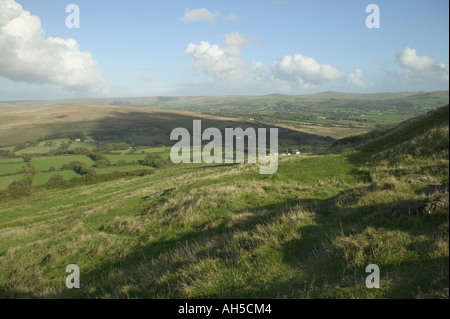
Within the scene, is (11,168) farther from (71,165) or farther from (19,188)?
(19,188)

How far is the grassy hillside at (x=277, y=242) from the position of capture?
19.8 ft

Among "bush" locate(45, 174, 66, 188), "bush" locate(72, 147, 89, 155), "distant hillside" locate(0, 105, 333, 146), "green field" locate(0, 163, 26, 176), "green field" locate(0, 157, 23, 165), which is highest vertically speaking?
"distant hillside" locate(0, 105, 333, 146)

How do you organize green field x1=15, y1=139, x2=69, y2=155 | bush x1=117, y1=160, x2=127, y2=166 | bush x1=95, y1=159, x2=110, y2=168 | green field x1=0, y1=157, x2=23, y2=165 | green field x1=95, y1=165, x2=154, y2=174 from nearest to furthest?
green field x1=95, y1=165, x2=154, y2=174 → bush x1=95, y1=159, x2=110, y2=168 → bush x1=117, y1=160, x2=127, y2=166 → green field x1=0, y1=157, x2=23, y2=165 → green field x1=15, y1=139, x2=69, y2=155

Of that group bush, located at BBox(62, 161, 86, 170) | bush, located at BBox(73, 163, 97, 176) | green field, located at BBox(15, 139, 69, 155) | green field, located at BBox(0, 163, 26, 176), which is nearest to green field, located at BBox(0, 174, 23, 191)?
green field, located at BBox(0, 163, 26, 176)

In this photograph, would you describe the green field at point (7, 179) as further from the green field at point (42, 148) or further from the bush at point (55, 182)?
the green field at point (42, 148)

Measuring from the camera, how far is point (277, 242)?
845 cm

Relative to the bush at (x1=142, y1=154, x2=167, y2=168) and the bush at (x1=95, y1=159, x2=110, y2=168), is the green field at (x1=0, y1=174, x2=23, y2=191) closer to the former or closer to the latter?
the bush at (x1=95, y1=159, x2=110, y2=168)

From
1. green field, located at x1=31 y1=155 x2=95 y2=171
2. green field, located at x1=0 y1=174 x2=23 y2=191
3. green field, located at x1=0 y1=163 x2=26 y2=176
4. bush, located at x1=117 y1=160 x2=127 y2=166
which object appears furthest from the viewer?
bush, located at x1=117 y1=160 x2=127 y2=166

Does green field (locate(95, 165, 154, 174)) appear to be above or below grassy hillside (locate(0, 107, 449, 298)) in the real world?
below

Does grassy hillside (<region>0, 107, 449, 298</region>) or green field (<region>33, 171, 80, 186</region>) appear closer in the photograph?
grassy hillside (<region>0, 107, 449, 298</region>)

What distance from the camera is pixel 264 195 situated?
1664 centimetres

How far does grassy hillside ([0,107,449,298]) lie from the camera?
6047 millimetres

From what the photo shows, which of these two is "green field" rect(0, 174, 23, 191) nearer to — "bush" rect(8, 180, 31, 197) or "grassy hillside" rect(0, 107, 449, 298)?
"bush" rect(8, 180, 31, 197)

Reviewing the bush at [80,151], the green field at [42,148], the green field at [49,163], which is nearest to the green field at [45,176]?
the green field at [49,163]
